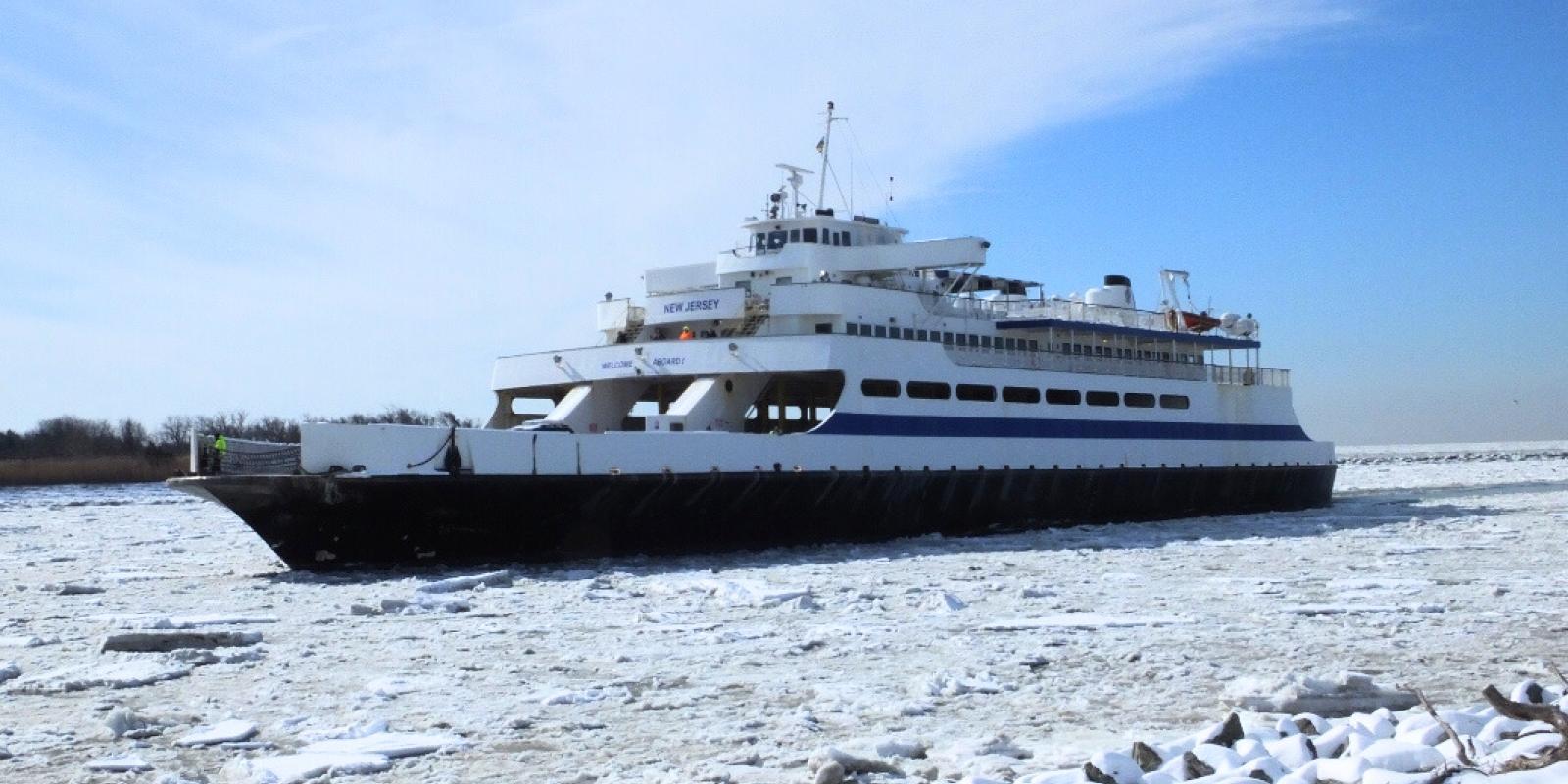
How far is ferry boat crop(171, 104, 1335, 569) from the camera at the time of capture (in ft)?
50.9

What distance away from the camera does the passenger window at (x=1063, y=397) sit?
22984 millimetres

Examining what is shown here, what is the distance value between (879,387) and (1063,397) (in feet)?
15.5

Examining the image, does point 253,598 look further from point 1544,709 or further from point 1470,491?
point 1470,491

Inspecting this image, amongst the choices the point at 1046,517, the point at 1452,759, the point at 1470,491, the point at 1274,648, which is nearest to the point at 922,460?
Result: the point at 1046,517

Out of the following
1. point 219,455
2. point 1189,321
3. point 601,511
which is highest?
point 1189,321

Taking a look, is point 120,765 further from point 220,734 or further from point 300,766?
point 300,766

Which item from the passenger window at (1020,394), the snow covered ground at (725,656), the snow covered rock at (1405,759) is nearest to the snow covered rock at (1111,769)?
the snow covered ground at (725,656)

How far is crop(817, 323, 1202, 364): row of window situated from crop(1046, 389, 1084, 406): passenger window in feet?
3.36

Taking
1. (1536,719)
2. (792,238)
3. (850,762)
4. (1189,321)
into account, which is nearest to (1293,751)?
(1536,719)

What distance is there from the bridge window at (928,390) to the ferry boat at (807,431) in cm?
4

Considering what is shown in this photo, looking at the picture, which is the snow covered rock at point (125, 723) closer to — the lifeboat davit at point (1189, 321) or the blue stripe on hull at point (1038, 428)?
the blue stripe on hull at point (1038, 428)

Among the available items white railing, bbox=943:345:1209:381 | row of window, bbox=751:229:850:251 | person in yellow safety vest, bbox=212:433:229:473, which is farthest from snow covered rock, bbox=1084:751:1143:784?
row of window, bbox=751:229:850:251

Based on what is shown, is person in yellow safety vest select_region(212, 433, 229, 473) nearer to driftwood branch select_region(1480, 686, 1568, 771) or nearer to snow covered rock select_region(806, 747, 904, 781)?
snow covered rock select_region(806, 747, 904, 781)

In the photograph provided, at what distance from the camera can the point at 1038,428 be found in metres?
22.5
